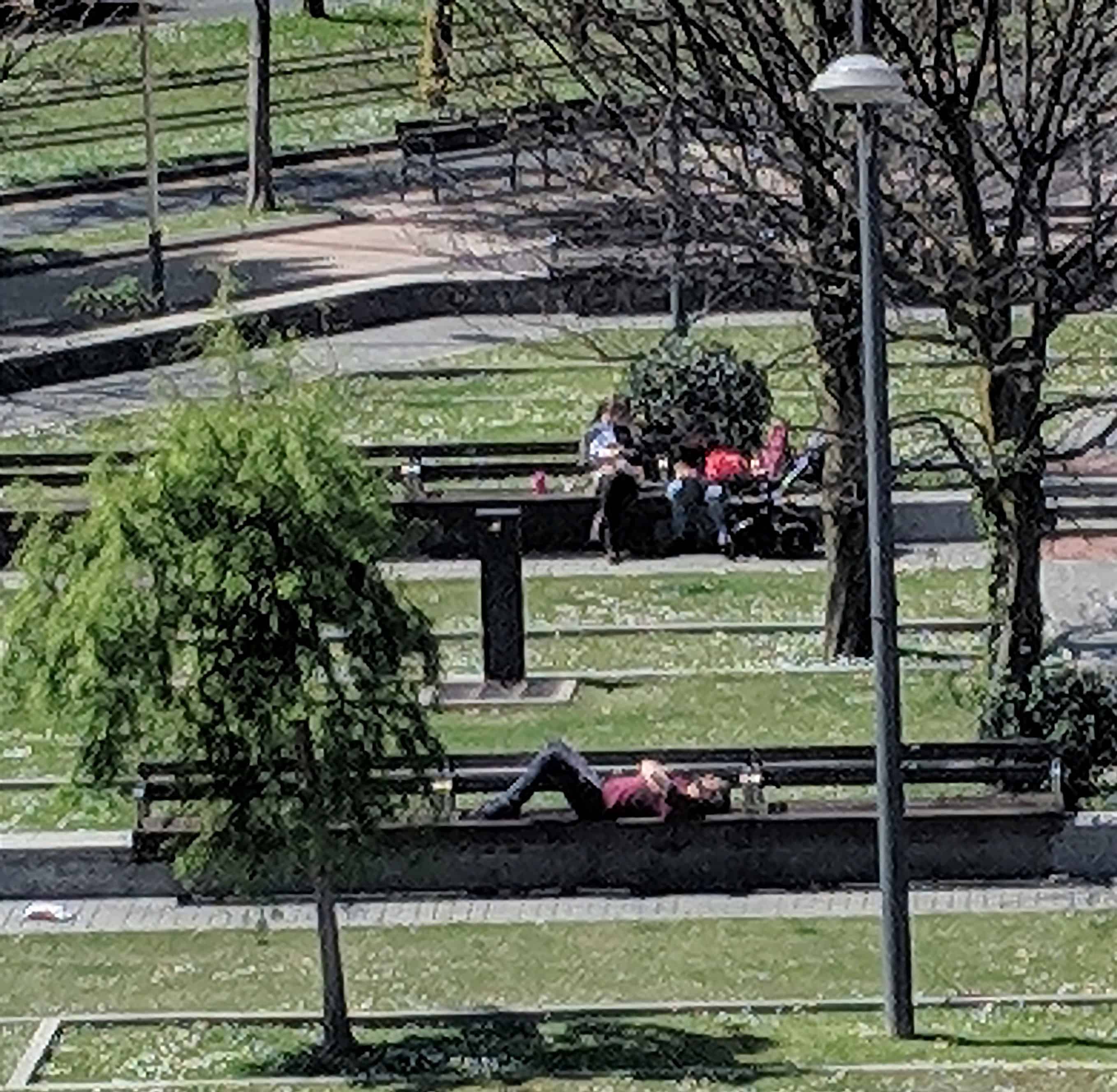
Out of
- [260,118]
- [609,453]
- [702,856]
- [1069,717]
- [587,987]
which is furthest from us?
[260,118]

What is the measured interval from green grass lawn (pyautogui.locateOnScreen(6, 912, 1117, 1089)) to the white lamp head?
14.3 ft

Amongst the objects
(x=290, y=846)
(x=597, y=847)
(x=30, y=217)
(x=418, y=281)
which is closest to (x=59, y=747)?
(x=597, y=847)

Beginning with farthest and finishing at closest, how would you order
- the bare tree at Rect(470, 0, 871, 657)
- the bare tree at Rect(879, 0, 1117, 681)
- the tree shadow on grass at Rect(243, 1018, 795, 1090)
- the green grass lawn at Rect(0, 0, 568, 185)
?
the green grass lawn at Rect(0, 0, 568, 185), the bare tree at Rect(470, 0, 871, 657), the bare tree at Rect(879, 0, 1117, 681), the tree shadow on grass at Rect(243, 1018, 795, 1090)

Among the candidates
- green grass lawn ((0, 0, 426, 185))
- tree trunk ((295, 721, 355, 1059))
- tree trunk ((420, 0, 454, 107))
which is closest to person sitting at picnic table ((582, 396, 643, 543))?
tree trunk ((420, 0, 454, 107))

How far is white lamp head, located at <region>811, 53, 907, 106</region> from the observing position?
52.9 feet

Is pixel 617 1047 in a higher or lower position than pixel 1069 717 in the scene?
lower

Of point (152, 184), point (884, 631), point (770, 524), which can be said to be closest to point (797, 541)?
point (770, 524)

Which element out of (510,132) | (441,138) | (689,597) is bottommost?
(689,597)

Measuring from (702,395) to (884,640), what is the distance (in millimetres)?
11557

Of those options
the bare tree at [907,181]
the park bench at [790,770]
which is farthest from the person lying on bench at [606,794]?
the bare tree at [907,181]

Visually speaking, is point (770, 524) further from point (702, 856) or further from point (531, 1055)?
point (531, 1055)

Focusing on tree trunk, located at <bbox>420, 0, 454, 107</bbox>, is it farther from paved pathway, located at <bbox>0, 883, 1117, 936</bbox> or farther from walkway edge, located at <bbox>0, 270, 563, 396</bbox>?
paved pathway, located at <bbox>0, 883, 1117, 936</bbox>

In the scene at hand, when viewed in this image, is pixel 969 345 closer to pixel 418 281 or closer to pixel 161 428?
pixel 161 428

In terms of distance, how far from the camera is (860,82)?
16109mm
